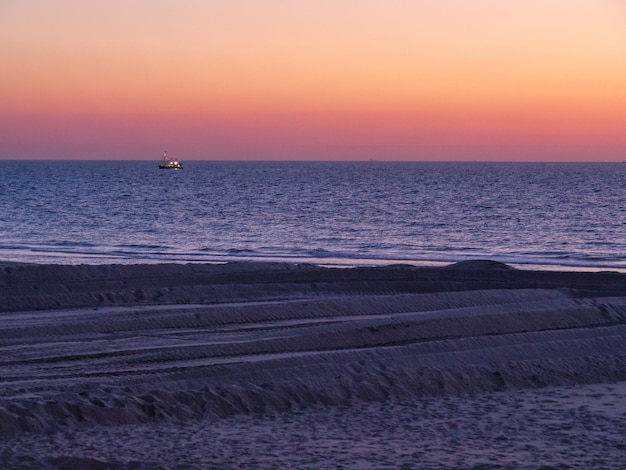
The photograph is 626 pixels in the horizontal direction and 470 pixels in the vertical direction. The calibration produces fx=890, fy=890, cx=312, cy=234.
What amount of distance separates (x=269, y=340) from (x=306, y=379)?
2660 millimetres

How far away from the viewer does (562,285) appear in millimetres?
19328

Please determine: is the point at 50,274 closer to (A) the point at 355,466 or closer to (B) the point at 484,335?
(B) the point at 484,335

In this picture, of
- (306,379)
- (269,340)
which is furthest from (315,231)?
(306,379)

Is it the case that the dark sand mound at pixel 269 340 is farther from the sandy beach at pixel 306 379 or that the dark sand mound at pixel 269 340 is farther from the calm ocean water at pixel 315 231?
the calm ocean water at pixel 315 231

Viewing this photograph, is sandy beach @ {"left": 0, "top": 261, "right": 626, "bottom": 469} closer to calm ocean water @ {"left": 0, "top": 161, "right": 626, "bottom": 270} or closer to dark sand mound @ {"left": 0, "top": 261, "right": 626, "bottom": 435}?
dark sand mound @ {"left": 0, "top": 261, "right": 626, "bottom": 435}

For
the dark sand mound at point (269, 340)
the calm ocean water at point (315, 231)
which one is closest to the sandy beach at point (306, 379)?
the dark sand mound at point (269, 340)

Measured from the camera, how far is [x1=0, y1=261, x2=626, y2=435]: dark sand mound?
9.34m

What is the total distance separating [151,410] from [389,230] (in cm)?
3740

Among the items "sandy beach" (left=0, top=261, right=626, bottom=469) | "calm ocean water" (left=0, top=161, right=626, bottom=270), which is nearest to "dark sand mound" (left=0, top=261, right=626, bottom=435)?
"sandy beach" (left=0, top=261, right=626, bottom=469)

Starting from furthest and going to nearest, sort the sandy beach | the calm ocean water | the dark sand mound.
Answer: the calm ocean water
the dark sand mound
the sandy beach

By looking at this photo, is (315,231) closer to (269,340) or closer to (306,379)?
(269,340)

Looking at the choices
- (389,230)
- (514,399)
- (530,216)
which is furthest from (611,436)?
(530,216)

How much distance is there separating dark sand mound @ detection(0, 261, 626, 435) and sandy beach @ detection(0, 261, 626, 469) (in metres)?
0.03

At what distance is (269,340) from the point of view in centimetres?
1255
